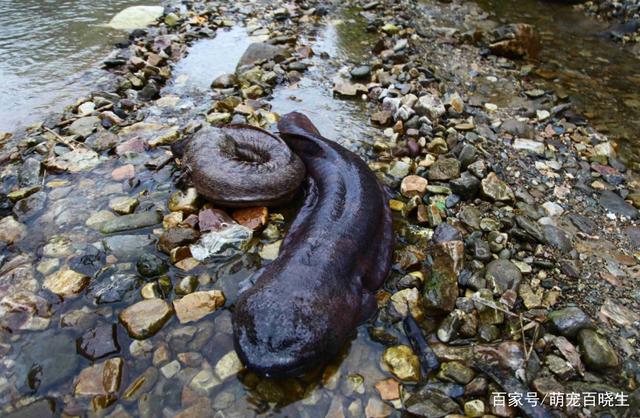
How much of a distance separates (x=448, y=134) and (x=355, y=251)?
285 centimetres

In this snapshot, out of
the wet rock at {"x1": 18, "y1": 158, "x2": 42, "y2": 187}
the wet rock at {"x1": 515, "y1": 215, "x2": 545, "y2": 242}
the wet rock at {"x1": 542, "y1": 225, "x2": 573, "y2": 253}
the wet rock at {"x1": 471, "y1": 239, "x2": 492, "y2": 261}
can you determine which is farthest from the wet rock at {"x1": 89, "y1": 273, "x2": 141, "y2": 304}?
the wet rock at {"x1": 542, "y1": 225, "x2": 573, "y2": 253}

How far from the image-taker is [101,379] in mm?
2955

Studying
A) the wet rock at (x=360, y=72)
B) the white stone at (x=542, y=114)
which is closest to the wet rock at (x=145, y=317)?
the wet rock at (x=360, y=72)

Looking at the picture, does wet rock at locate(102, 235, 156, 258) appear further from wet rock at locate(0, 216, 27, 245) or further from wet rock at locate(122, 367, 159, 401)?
wet rock at locate(122, 367, 159, 401)

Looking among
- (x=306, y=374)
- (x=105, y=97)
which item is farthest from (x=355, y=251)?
(x=105, y=97)

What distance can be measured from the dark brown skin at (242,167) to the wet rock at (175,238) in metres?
0.44

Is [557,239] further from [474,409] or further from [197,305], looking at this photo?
[197,305]

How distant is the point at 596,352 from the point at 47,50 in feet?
29.8

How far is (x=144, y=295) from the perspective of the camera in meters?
3.53

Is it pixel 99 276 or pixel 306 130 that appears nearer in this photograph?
pixel 99 276

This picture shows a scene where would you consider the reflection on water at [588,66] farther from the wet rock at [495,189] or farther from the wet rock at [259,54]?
the wet rock at [259,54]

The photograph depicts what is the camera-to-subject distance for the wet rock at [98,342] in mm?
3111

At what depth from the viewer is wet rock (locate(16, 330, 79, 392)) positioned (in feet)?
9.68

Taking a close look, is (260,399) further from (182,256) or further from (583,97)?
(583,97)
